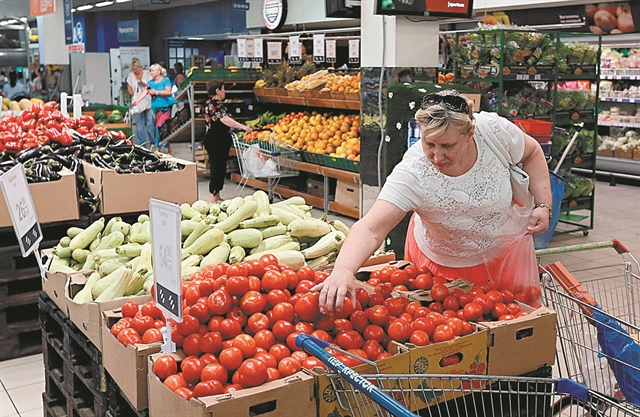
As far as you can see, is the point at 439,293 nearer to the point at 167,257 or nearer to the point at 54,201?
the point at 167,257

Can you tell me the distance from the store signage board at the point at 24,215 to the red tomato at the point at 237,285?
4.59 ft

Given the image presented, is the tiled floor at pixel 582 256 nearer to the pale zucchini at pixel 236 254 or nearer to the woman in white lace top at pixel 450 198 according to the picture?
the woman in white lace top at pixel 450 198

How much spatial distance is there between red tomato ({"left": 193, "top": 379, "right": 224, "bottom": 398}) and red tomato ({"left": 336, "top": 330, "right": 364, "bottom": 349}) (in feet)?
1.31

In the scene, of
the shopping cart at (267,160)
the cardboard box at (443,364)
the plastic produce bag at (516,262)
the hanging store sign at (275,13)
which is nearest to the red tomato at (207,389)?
the cardboard box at (443,364)

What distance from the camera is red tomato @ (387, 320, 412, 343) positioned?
2.05 metres

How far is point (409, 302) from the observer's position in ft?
7.50

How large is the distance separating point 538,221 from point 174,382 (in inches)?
59.0

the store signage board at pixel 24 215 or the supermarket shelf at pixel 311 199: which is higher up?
the store signage board at pixel 24 215

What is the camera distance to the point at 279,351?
1.95 meters

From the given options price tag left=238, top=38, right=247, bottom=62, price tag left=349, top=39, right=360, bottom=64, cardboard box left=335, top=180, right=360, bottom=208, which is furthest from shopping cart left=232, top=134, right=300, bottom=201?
price tag left=238, top=38, right=247, bottom=62

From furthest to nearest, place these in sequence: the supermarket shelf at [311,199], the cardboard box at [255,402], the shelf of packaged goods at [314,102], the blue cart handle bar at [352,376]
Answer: the shelf of packaged goods at [314,102], the supermarket shelf at [311,199], the cardboard box at [255,402], the blue cart handle bar at [352,376]

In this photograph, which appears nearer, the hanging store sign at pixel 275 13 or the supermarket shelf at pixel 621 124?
the hanging store sign at pixel 275 13

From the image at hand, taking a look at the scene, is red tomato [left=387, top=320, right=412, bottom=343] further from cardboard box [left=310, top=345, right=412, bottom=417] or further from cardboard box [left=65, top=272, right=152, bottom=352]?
cardboard box [left=65, top=272, right=152, bottom=352]

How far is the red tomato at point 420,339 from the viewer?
2.00 meters
